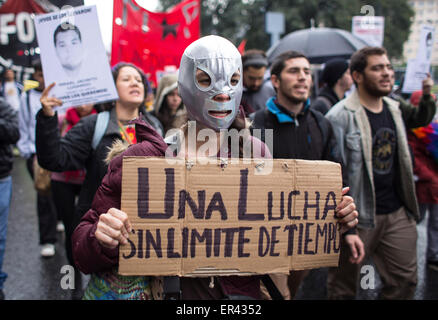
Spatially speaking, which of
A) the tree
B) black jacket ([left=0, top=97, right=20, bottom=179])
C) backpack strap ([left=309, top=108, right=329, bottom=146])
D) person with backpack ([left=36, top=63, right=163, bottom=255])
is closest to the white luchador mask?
person with backpack ([left=36, top=63, right=163, bottom=255])

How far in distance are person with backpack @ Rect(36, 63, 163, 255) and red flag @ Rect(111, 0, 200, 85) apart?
231cm

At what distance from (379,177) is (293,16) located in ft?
72.4

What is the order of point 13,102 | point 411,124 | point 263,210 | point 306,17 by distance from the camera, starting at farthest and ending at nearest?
point 306,17, point 13,102, point 411,124, point 263,210

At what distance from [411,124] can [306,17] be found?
881 inches

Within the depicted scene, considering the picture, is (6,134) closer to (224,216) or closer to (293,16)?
(224,216)

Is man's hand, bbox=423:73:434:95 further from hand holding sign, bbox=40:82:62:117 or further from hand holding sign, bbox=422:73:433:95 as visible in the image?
hand holding sign, bbox=40:82:62:117

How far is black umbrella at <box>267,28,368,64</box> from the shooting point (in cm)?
732

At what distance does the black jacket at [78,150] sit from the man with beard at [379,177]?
5.87 feet

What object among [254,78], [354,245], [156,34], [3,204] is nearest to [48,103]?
[3,204]

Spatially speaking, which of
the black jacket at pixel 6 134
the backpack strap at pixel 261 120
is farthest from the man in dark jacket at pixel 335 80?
the black jacket at pixel 6 134

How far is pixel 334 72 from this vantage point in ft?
16.4

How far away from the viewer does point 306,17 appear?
2467 centimetres
